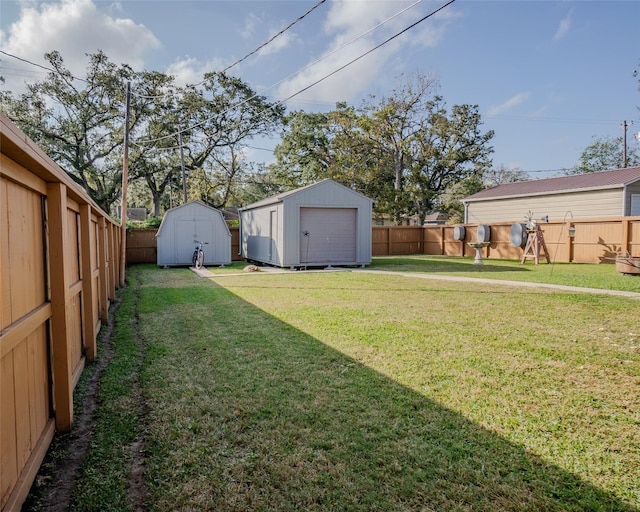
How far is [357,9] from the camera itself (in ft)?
23.6

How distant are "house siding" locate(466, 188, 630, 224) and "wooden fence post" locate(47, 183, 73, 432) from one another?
1808cm

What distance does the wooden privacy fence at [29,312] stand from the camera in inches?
63.6

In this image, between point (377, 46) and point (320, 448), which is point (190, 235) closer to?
point (377, 46)

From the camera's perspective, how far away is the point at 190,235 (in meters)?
14.3

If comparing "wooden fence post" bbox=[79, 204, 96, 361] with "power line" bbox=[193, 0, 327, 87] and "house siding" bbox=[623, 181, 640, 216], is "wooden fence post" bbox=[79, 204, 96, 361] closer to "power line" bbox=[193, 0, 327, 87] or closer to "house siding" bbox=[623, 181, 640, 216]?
"power line" bbox=[193, 0, 327, 87]

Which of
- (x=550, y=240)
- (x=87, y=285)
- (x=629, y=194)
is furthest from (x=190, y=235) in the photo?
(x=629, y=194)

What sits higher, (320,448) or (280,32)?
(280,32)

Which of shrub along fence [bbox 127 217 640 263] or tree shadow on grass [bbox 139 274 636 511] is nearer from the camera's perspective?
tree shadow on grass [bbox 139 274 636 511]

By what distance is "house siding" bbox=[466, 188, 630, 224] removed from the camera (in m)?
15.8

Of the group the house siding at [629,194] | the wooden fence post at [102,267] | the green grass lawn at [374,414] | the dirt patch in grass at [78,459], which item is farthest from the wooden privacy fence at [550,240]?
the dirt patch in grass at [78,459]

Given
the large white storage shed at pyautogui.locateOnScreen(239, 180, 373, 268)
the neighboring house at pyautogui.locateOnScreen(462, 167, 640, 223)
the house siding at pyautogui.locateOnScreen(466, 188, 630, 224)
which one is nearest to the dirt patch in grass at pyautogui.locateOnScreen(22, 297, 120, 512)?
the large white storage shed at pyautogui.locateOnScreen(239, 180, 373, 268)

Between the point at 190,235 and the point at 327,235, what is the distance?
187 inches

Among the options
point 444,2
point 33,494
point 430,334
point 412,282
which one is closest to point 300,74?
point 444,2

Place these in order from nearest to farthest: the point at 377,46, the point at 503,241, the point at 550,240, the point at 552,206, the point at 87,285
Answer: the point at 87,285 → the point at 377,46 → the point at 550,240 → the point at 503,241 → the point at 552,206
